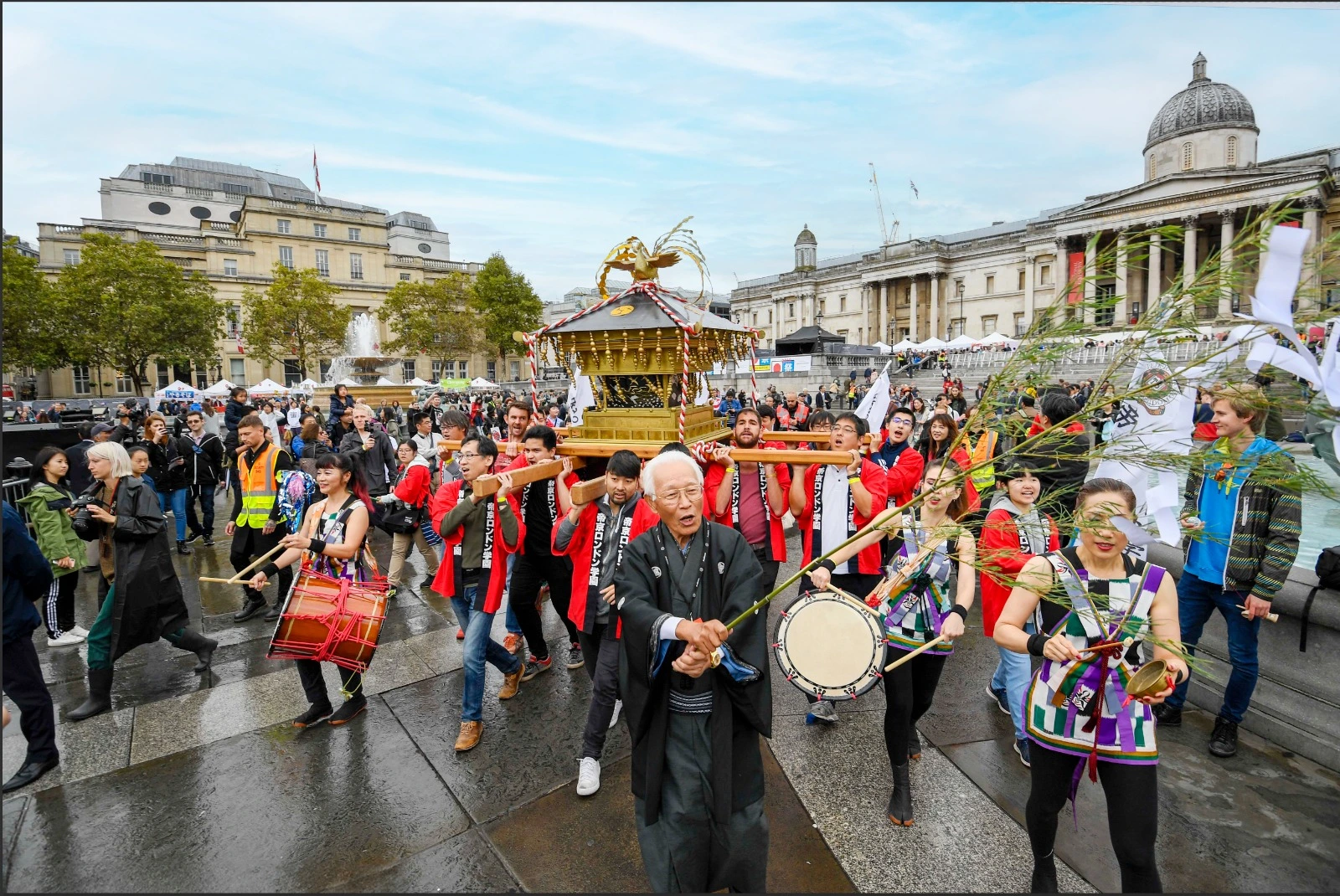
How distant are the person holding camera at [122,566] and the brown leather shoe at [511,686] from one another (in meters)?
2.71

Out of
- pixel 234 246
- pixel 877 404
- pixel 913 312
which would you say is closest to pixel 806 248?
pixel 913 312

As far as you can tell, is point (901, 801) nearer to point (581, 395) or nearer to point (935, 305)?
point (581, 395)

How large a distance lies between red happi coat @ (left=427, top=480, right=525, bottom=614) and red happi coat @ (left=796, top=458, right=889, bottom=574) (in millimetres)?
2195

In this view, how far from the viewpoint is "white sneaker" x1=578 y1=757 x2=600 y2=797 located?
13.0 feet

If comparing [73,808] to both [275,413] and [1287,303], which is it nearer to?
[1287,303]

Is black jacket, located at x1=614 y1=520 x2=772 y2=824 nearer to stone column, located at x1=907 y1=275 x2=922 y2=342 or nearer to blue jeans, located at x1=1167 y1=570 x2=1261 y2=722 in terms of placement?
blue jeans, located at x1=1167 y1=570 x2=1261 y2=722

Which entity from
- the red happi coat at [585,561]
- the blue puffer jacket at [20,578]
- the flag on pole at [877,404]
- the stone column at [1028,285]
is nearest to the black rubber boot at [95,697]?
the blue puffer jacket at [20,578]

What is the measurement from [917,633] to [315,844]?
3576 millimetres

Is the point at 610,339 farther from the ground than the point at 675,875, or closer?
farther from the ground

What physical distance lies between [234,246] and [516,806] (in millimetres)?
61042

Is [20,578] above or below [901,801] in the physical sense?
above

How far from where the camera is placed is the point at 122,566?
4965 millimetres

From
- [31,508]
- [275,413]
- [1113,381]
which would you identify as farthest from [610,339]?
[275,413]

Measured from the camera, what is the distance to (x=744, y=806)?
9.36 feet
